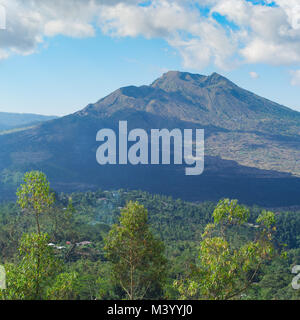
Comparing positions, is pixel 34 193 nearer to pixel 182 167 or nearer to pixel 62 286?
pixel 62 286

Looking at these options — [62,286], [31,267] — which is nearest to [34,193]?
[31,267]

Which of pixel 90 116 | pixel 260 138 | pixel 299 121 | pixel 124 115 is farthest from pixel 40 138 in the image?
pixel 299 121

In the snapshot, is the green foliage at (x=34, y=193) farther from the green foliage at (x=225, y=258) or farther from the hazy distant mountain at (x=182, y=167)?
the hazy distant mountain at (x=182, y=167)

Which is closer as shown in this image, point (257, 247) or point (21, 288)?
point (21, 288)

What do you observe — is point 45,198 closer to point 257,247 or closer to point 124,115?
point 257,247

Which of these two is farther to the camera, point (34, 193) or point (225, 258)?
point (34, 193)
